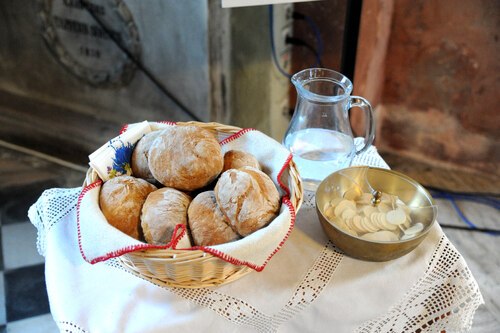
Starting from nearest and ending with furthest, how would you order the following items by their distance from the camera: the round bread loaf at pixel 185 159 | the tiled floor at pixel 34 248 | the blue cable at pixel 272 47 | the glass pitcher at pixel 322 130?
the round bread loaf at pixel 185 159, the glass pitcher at pixel 322 130, the tiled floor at pixel 34 248, the blue cable at pixel 272 47

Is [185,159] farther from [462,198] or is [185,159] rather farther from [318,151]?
[462,198]

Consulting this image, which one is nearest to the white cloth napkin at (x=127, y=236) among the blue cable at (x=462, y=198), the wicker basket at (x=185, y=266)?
the wicker basket at (x=185, y=266)

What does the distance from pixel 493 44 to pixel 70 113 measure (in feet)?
5.36

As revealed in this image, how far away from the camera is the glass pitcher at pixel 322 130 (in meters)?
0.84

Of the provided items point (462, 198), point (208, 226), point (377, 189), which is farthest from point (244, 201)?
point (462, 198)

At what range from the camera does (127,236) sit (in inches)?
23.9

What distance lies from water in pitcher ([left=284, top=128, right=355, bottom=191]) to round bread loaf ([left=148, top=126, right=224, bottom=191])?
21 cm

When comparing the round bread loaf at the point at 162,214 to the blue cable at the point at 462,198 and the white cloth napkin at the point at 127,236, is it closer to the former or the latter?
the white cloth napkin at the point at 127,236

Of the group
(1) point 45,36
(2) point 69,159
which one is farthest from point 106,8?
(2) point 69,159

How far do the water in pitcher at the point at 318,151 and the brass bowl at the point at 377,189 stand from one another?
9 centimetres

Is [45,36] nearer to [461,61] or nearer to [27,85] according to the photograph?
[27,85]

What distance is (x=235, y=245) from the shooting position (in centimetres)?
60

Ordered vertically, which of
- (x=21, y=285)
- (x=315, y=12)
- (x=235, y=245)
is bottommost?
(x=21, y=285)

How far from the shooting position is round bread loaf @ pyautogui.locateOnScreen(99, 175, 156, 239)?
658 millimetres
